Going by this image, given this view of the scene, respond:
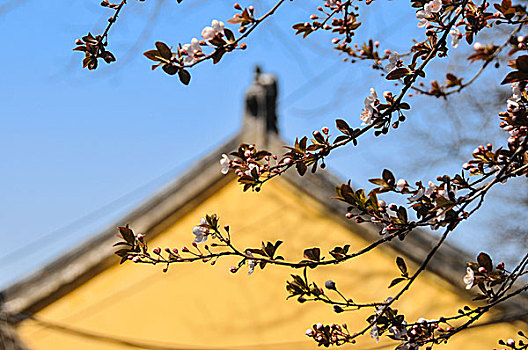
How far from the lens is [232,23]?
4.26 feet

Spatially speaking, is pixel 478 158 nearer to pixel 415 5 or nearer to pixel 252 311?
pixel 415 5

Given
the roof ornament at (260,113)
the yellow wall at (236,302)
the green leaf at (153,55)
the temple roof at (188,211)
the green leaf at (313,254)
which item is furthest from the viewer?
the roof ornament at (260,113)

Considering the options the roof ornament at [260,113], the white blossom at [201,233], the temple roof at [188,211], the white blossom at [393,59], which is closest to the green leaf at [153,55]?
the white blossom at [201,233]

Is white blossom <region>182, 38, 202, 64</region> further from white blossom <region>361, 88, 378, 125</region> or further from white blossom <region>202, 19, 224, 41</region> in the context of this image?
white blossom <region>361, 88, 378, 125</region>

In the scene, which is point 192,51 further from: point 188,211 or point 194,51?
point 188,211

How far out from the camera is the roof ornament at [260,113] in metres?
5.29

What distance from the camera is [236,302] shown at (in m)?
4.62

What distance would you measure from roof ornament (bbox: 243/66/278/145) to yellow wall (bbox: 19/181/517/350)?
0.79 m

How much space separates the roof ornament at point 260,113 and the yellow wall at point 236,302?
79 centimetres

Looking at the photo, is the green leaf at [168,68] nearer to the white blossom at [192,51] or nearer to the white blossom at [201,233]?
the white blossom at [192,51]

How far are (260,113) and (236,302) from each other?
1673mm

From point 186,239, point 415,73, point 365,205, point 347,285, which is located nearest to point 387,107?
point 415,73

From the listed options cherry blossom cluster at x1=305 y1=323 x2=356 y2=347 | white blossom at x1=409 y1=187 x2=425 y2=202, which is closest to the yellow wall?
cherry blossom cluster at x1=305 y1=323 x2=356 y2=347

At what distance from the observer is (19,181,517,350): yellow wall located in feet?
14.6
